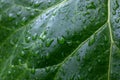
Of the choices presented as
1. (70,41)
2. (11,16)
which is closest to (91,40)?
(70,41)

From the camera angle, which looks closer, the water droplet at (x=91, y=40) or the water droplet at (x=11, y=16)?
the water droplet at (x=91, y=40)

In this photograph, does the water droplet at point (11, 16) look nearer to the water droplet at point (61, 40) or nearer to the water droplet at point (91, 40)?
the water droplet at point (61, 40)

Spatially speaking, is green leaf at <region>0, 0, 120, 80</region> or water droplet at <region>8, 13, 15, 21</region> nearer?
green leaf at <region>0, 0, 120, 80</region>

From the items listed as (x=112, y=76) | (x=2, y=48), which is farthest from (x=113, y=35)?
(x=2, y=48)

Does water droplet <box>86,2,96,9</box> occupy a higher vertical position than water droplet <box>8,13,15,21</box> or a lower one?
higher

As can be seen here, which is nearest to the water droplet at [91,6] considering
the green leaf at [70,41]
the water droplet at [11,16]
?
the green leaf at [70,41]

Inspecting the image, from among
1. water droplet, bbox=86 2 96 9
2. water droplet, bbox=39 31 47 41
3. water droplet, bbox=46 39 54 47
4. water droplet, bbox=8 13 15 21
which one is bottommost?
water droplet, bbox=46 39 54 47

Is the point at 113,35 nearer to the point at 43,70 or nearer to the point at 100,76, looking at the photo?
the point at 100,76

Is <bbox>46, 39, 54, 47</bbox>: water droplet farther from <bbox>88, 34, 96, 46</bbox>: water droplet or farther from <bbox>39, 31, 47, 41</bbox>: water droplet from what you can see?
<bbox>88, 34, 96, 46</bbox>: water droplet

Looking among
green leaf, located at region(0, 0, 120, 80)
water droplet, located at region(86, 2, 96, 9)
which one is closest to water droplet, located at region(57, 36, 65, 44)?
green leaf, located at region(0, 0, 120, 80)
